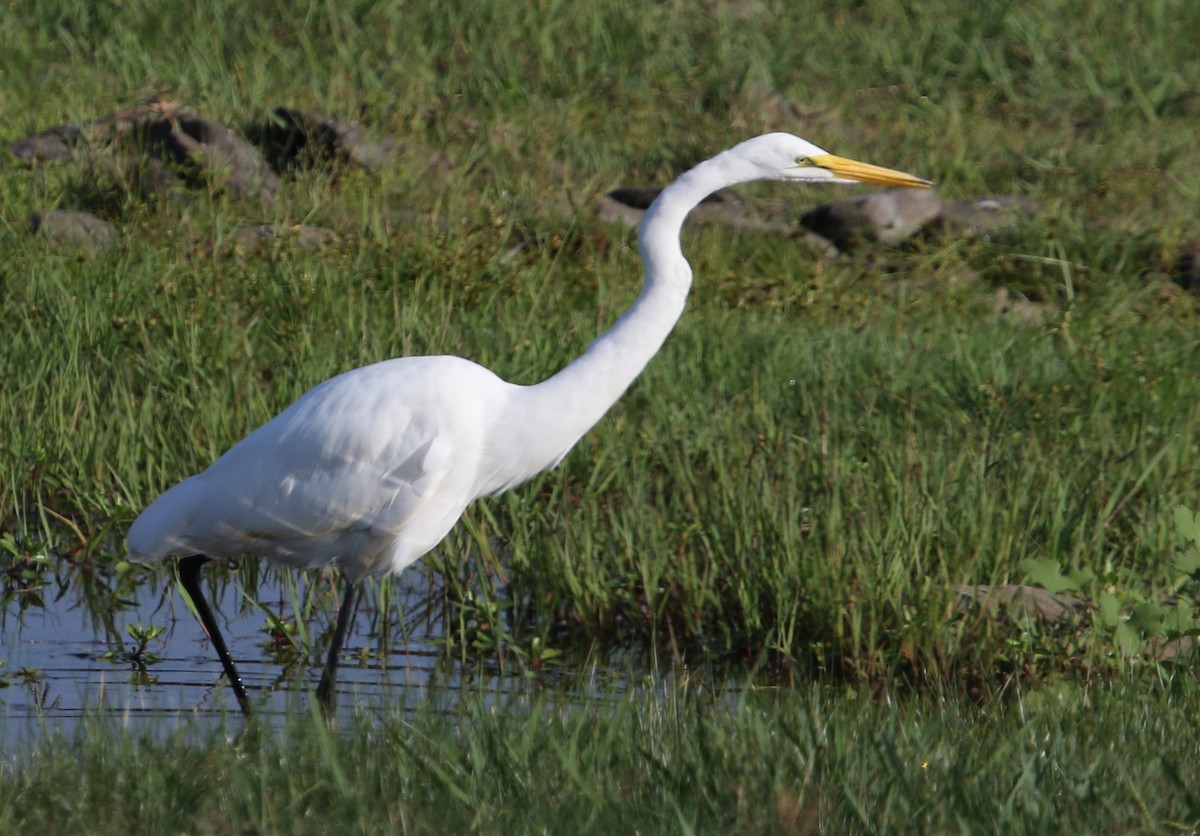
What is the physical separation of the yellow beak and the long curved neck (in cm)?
19

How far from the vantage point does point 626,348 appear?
3.64 meters

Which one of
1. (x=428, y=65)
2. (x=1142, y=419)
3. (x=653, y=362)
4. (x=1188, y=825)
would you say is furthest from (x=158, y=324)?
(x=428, y=65)

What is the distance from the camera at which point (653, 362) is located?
5.64 meters

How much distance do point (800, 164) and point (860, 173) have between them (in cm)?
18

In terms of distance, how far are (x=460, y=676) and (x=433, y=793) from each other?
1361mm

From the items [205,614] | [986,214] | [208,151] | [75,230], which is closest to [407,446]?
[205,614]

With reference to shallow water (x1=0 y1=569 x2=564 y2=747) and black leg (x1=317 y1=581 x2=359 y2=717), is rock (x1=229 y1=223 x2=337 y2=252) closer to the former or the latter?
shallow water (x1=0 y1=569 x2=564 y2=747)

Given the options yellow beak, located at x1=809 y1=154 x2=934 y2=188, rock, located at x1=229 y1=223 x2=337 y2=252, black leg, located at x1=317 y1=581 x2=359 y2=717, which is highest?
yellow beak, located at x1=809 y1=154 x2=934 y2=188

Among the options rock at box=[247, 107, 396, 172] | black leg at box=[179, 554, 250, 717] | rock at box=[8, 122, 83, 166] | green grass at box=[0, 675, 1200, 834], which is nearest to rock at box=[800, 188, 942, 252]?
rock at box=[247, 107, 396, 172]

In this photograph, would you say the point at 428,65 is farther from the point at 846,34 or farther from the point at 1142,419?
the point at 1142,419

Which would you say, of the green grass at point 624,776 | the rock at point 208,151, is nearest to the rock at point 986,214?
the rock at point 208,151

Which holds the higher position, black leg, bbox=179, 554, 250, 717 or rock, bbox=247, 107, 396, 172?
rock, bbox=247, 107, 396, 172

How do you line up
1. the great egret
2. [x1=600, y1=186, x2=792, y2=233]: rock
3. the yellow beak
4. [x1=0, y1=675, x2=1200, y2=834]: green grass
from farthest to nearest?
1. [x1=600, y1=186, x2=792, y2=233]: rock
2. the yellow beak
3. the great egret
4. [x1=0, y1=675, x2=1200, y2=834]: green grass

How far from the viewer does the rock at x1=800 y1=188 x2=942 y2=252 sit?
7695 mm
